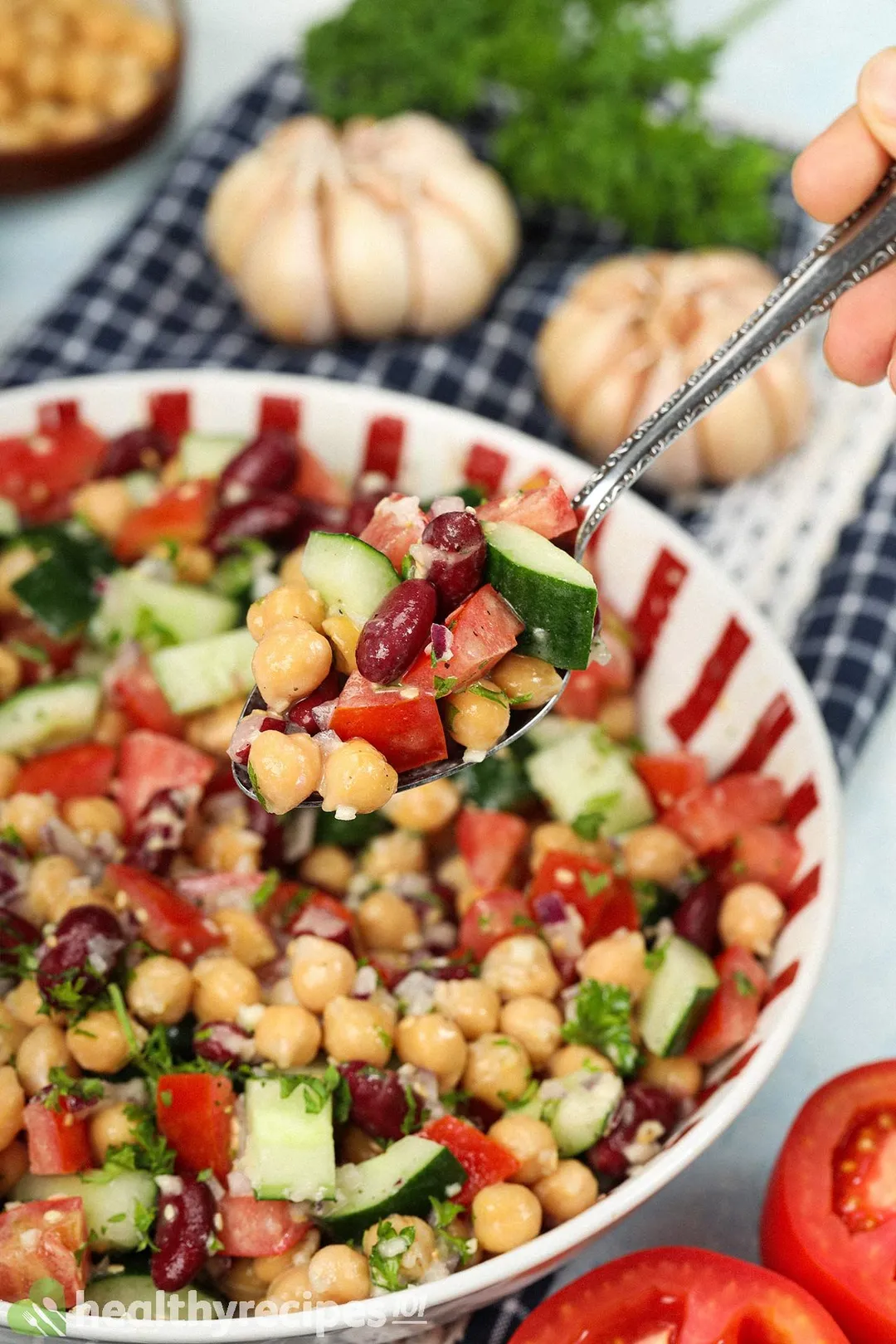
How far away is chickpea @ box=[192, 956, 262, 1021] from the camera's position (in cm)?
276

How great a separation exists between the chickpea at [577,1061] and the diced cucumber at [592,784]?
1.72ft

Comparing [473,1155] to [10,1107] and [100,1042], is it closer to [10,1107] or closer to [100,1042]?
[100,1042]

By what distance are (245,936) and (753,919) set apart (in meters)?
1.08

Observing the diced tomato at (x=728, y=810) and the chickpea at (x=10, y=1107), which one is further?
the diced tomato at (x=728, y=810)

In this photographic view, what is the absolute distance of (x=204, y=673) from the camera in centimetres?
314

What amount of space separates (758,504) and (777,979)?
1778 mm

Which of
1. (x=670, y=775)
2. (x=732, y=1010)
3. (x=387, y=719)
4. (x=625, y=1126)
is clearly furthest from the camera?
(x=670, y=775)

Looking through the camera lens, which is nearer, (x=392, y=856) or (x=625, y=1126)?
(x=625, y=1126)

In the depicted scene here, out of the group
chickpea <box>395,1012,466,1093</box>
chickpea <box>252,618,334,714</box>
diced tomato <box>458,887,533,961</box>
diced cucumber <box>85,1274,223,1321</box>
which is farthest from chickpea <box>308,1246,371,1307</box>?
chickpea <box>252,618,334,714</box>

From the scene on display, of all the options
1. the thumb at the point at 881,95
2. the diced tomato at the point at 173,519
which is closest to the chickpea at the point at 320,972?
the diced tomato at the point at 173,519

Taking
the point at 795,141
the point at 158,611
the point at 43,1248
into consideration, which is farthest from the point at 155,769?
the point at 795,141

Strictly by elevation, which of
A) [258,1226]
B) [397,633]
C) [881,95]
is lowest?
[258,1226]

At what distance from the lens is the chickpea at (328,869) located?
3176mm

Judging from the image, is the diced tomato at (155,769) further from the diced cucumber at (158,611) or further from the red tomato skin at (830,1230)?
the red tomato skin at (830,1230)
